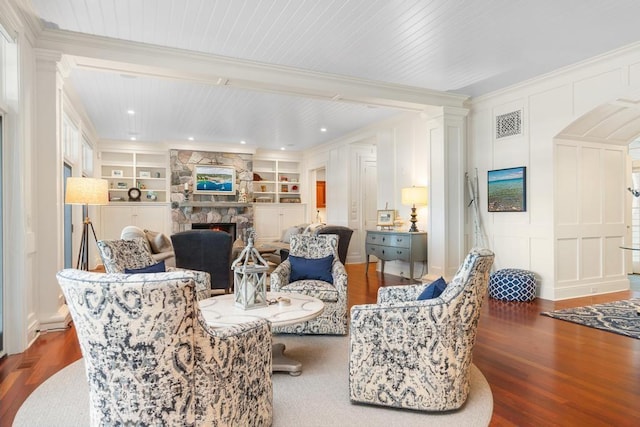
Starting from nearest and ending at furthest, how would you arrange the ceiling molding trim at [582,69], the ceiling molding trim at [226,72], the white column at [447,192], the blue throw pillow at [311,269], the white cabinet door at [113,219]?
1. the ceiling molding trim at [226,72]
2. the blue throw pillow at [311,269]
3. the ceiling molding trim at [582,69]
4. the white column at [447,192]
5. the white cabinet door at [113,219]

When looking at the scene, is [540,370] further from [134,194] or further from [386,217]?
[134,194]

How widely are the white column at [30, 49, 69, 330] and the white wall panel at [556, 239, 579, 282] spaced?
5531mm

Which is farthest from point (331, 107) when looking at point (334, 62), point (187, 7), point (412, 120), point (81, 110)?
point (81, 110)

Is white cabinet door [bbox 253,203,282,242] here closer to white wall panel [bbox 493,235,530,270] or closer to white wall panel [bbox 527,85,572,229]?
white wall panel [bbox 493,235,530,270]

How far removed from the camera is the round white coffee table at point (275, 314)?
7.82ft

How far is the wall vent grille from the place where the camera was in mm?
5125

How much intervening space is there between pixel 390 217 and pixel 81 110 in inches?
208

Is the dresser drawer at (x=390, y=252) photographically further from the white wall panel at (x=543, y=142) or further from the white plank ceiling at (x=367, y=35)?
the white plank ceiling at (x=367, y=35)

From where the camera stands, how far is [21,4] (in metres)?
3.05

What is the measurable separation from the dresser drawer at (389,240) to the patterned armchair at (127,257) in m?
3.29

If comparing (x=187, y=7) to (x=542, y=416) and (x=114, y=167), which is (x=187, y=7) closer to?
(x=542, y=416)

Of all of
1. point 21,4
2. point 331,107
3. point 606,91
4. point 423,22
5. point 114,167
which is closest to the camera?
point 21,4

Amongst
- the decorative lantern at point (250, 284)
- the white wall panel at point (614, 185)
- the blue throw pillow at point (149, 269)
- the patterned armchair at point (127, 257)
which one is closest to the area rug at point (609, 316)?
the white wall panel at point (614, 185)

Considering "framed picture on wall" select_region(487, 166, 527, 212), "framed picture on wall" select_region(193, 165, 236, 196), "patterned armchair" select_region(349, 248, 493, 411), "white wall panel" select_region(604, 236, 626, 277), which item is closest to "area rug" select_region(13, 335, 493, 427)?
"patterned armchair" select_region(349, 248, 493, 411)
